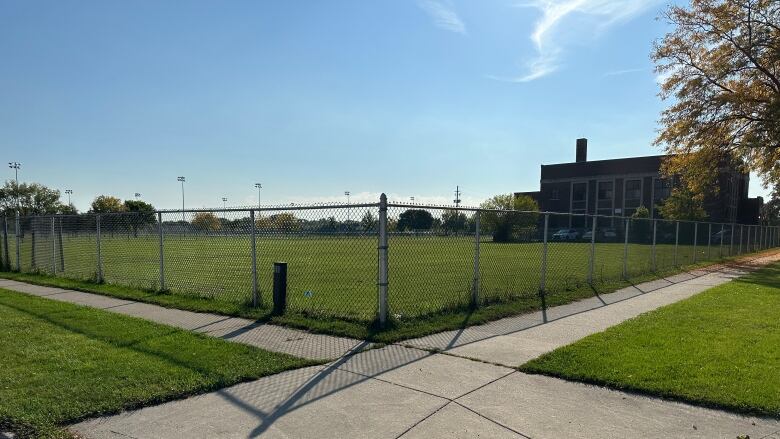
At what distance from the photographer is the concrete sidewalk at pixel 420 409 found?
3.68 meters

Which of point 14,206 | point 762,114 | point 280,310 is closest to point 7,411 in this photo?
point 280,310

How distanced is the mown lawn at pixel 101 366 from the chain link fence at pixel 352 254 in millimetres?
2209

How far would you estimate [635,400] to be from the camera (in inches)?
170

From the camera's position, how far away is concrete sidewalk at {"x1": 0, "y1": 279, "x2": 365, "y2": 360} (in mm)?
5938

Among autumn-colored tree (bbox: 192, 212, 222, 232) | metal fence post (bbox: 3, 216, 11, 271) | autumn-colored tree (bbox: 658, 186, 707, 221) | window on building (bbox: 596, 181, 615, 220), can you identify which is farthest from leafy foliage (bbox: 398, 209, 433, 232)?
window on building (bbox: 596, 181, 615, 220)

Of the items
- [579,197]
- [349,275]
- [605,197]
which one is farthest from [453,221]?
[579,197]

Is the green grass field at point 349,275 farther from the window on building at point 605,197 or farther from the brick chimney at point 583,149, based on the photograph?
the brick chimney at point 583,149

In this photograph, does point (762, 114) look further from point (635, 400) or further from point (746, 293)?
point (635, 400)

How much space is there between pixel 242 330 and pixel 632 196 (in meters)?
70.0

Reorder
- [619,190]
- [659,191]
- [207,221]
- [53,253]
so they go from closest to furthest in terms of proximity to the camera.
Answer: [207,221] → [53,253] → [659,191] → [619,190]

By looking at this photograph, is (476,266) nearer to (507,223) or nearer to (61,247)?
(507,223)

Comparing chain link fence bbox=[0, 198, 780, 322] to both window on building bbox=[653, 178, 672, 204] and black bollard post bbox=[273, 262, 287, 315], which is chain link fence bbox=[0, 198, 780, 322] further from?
window on building bbox=[653, 178, 672, 204]

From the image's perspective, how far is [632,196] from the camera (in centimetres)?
6656

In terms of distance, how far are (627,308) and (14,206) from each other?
3837 inches
